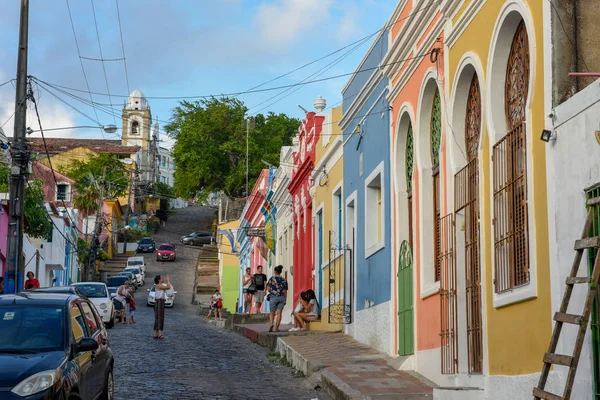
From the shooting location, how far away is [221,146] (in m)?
67.1

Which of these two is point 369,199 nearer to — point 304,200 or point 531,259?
point 304,200

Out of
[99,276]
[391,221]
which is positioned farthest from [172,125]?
[391,221]

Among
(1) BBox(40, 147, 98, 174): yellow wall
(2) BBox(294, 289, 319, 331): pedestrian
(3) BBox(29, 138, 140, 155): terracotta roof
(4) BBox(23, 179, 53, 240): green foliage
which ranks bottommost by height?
(2) BBox(294, 289, 319, 331): pedestrian

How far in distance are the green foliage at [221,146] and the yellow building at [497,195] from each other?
180 feet

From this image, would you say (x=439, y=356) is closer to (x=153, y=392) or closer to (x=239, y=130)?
(x=153, y=392)

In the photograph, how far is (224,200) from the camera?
6631cm

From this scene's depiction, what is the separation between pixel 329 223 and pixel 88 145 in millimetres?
87723

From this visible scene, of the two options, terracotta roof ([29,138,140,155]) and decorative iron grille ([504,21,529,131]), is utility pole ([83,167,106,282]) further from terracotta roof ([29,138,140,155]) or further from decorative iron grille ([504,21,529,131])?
decorative iron grille ([504,21,529,131])

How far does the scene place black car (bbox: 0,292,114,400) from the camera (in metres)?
7.69

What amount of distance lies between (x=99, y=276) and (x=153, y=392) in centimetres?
5039

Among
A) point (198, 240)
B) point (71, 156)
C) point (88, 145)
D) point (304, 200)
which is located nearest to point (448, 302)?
point (304, 200)

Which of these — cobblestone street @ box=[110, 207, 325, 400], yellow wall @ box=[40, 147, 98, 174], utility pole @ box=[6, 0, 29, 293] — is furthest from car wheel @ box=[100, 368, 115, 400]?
yellow wall @ box=[40, 147, 98, 174]

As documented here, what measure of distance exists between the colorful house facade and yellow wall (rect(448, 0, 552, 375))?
8.85 m

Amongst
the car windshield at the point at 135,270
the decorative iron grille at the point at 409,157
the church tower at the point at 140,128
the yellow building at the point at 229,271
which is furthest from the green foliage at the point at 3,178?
the church tower at the point at 140,128
